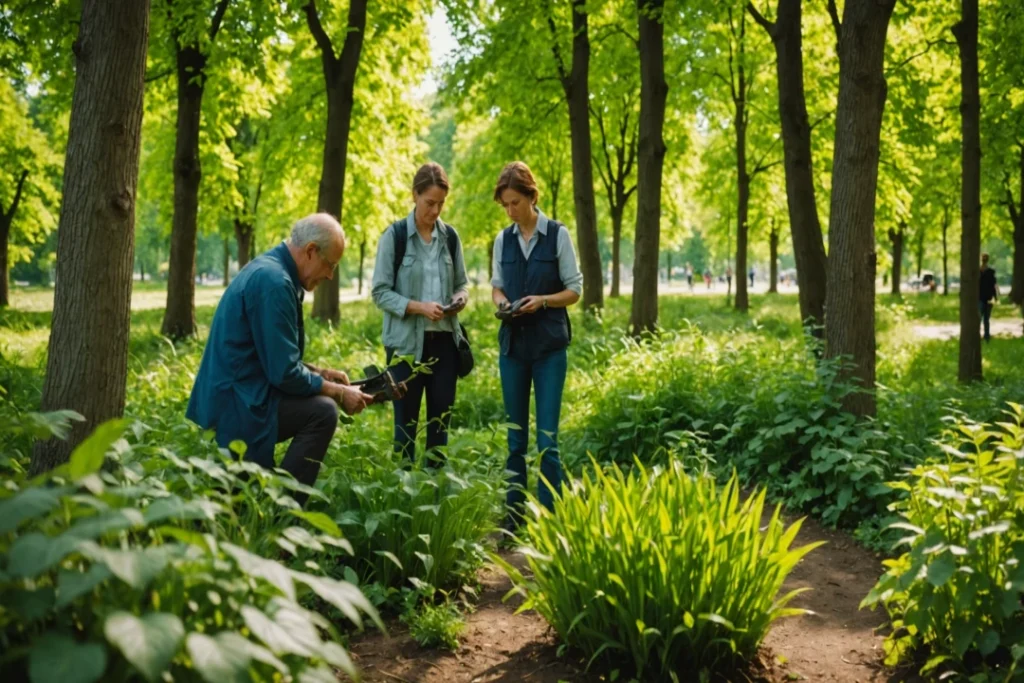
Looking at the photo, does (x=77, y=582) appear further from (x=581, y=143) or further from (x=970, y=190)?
(x=581, y=143)

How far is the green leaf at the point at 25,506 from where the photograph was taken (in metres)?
1.79

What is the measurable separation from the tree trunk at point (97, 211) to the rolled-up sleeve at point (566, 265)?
2.49 m

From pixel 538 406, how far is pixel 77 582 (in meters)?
3.78

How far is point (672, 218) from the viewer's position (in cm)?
3198

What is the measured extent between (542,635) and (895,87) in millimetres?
14464

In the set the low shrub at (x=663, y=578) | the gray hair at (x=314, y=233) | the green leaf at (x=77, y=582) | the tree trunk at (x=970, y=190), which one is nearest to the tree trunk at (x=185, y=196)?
the gray hair at (x=314, y=233)

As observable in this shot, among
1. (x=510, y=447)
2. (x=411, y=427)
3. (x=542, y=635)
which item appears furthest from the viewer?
(x=411, y=427)

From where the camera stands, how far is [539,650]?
375cm

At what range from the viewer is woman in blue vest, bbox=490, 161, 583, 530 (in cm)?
525

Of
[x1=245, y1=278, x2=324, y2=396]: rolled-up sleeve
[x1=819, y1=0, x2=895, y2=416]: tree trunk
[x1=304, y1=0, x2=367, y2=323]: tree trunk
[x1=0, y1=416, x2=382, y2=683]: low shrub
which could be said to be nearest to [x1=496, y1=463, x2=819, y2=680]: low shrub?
[x1=0, y1=416, x2=382, y2=683]: low shrub

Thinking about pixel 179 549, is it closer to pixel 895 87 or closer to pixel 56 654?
pixel 56 654

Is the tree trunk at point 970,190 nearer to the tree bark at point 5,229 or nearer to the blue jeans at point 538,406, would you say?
the blue jeans at point 538,406

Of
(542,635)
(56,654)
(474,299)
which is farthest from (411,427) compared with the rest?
(474,299)

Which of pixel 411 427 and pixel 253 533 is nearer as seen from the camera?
pixel 253 533
